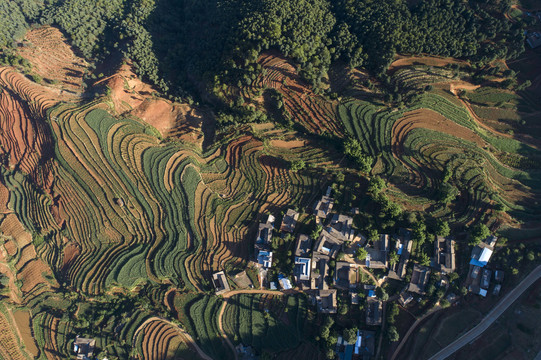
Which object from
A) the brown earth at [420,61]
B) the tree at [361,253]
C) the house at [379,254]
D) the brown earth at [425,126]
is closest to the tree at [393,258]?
the house at [379,254]

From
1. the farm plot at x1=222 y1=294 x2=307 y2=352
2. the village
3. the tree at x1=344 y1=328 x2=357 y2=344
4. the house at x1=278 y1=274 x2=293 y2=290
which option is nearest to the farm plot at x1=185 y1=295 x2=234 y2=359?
the farm plot at x1=222 y1=294 x2=307 y2=352

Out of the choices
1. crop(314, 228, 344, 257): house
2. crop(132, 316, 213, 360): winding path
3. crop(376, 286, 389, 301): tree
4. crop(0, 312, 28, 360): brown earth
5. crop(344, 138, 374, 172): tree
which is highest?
crop(344, 138, 374, 172): tree

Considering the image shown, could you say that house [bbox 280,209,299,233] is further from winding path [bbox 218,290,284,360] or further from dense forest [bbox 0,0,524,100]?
dense forest [bbox 0,0,524,100]

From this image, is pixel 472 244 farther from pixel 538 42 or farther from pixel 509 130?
pixel 538 42

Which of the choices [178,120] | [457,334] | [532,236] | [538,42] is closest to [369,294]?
[457,334]

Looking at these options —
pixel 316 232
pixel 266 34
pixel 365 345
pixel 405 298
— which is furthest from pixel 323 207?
pixel 266 34
